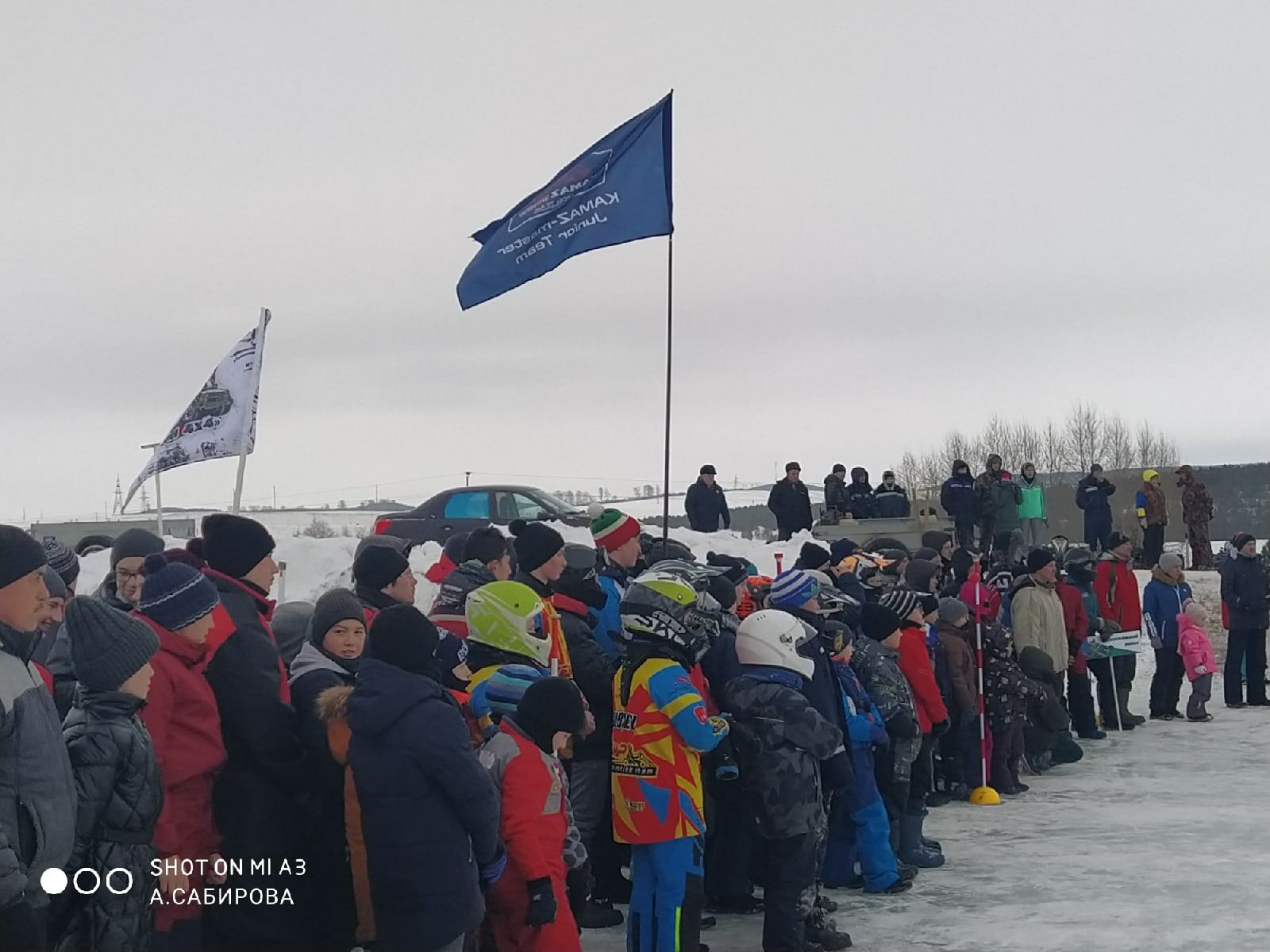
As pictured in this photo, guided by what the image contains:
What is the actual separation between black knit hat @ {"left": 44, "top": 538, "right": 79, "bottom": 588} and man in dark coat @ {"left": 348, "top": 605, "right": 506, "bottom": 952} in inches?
124

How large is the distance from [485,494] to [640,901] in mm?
15104

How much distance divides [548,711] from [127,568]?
8.33 ft

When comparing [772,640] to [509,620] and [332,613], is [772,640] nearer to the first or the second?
[509,620]

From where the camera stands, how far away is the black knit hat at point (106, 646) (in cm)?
429

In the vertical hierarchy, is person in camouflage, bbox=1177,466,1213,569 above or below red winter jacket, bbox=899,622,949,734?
above

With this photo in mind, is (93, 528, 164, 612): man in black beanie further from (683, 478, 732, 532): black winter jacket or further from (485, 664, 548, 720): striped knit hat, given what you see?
(683, 478, 732, 532): black winter jacket

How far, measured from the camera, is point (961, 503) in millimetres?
21969

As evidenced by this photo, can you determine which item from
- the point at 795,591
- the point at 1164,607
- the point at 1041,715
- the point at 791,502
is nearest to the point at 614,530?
the point at 795,591

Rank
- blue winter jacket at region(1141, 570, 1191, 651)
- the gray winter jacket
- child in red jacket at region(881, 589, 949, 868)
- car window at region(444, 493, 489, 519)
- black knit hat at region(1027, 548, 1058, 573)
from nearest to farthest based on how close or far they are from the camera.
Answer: the gray winter jacket, child in red jacket at region(881, 589, 949, 868), black knit hat at region(1027, 548, 1058, 573), blue winter jacket at region(1141, 570, 1191, 651), car window at region(444, 493, 489, 519)

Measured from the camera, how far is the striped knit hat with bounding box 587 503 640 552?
26.3 ft

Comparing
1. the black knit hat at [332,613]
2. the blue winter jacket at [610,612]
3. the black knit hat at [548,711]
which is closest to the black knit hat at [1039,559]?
the blue winter jacket at [610,612]

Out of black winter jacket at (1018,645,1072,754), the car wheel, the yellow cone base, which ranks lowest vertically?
the yellow cone base

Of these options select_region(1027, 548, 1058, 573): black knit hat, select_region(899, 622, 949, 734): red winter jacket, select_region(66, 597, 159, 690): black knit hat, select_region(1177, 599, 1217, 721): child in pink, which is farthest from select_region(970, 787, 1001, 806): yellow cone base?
select_region(66, 597, 159, 690): black knit hat

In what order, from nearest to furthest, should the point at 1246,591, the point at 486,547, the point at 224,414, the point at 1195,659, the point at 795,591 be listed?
the point at 795,591, the point at 486,547, the point at 224,414, the point at 1195,659, the point at 1246,591
